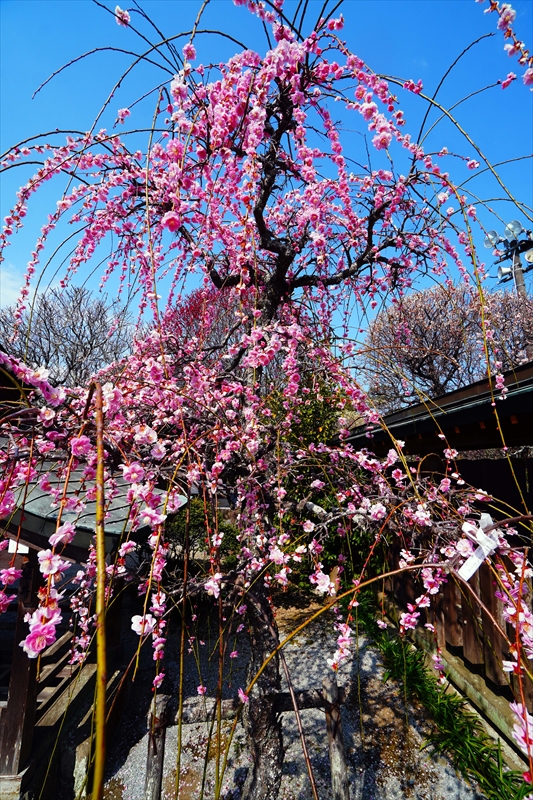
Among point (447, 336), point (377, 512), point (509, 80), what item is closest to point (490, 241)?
point (509, 80)

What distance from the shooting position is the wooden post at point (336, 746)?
2.36m

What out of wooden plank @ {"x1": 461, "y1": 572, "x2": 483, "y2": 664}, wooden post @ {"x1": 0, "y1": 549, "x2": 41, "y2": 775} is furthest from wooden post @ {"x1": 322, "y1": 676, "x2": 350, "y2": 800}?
wooden post @ {"x1": 0, "y1": 549, "x2": 41, "y2": 775}

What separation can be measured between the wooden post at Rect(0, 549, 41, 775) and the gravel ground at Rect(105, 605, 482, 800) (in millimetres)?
880

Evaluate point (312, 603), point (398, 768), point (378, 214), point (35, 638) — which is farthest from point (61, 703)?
point (378, 214)

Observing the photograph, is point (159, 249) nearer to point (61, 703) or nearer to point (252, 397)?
point (252, 397)

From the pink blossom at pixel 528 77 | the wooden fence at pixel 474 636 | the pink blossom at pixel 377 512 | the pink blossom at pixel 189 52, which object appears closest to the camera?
the pink blossom at pixel 528 77

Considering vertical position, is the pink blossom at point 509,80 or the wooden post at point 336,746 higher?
the pink blossom at point 509,80

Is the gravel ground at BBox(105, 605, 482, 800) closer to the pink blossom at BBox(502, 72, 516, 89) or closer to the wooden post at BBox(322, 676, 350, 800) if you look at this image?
the wooden post at BBox(322, 676, 350, 800)

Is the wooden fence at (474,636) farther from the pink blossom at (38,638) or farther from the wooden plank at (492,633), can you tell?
the pink blossom at (38,638)

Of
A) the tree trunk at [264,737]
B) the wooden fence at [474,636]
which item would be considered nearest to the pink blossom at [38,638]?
the tree trunk at [264,737]

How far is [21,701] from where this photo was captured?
9.53 ft

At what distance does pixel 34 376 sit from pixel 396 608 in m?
5.37

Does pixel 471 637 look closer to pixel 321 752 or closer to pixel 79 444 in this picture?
pixel 321 752

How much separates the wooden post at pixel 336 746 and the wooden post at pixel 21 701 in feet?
7.02
